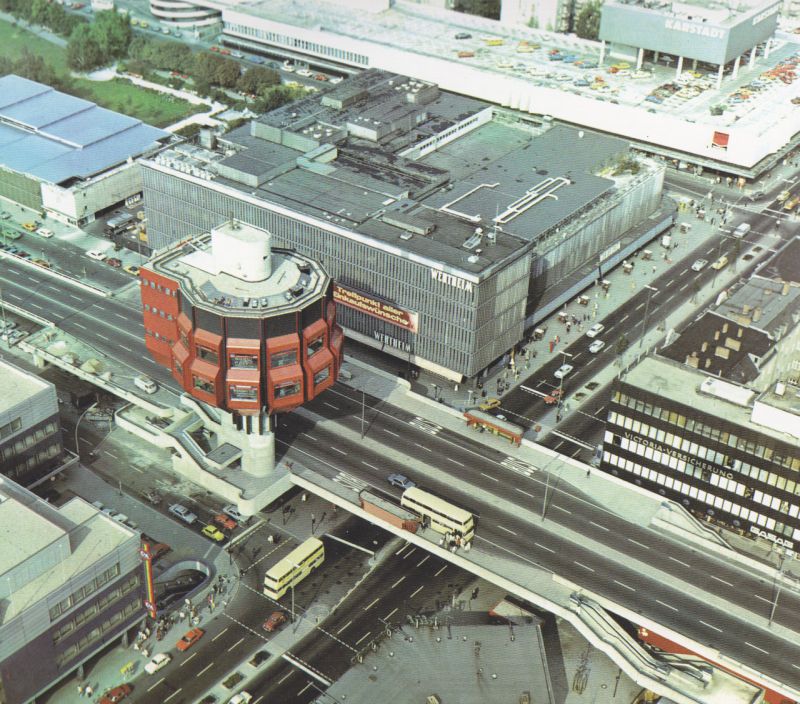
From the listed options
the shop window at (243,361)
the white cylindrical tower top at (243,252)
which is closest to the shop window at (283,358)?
the shop window at (243,361)

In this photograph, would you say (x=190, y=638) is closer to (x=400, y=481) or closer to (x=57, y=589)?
(x=57, y=589)

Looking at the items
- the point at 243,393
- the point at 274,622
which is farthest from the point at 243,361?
the point at 274,622

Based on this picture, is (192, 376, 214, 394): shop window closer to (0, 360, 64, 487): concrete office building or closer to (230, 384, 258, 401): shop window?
(230, 384, 258, 401): shop window

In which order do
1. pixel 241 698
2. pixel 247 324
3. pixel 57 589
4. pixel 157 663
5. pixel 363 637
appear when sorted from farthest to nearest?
1. pixel 247 324
2. pixel 363 637
3. pixel 157 663
4. pixel 241 698
5. pixel 57 589

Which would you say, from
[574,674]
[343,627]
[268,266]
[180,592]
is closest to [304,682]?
[343,627]

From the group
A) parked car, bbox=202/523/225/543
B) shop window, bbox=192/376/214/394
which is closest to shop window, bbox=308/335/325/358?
shop window, bbox=192/376/214/394

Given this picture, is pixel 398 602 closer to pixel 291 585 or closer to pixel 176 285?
pixel 291 585
